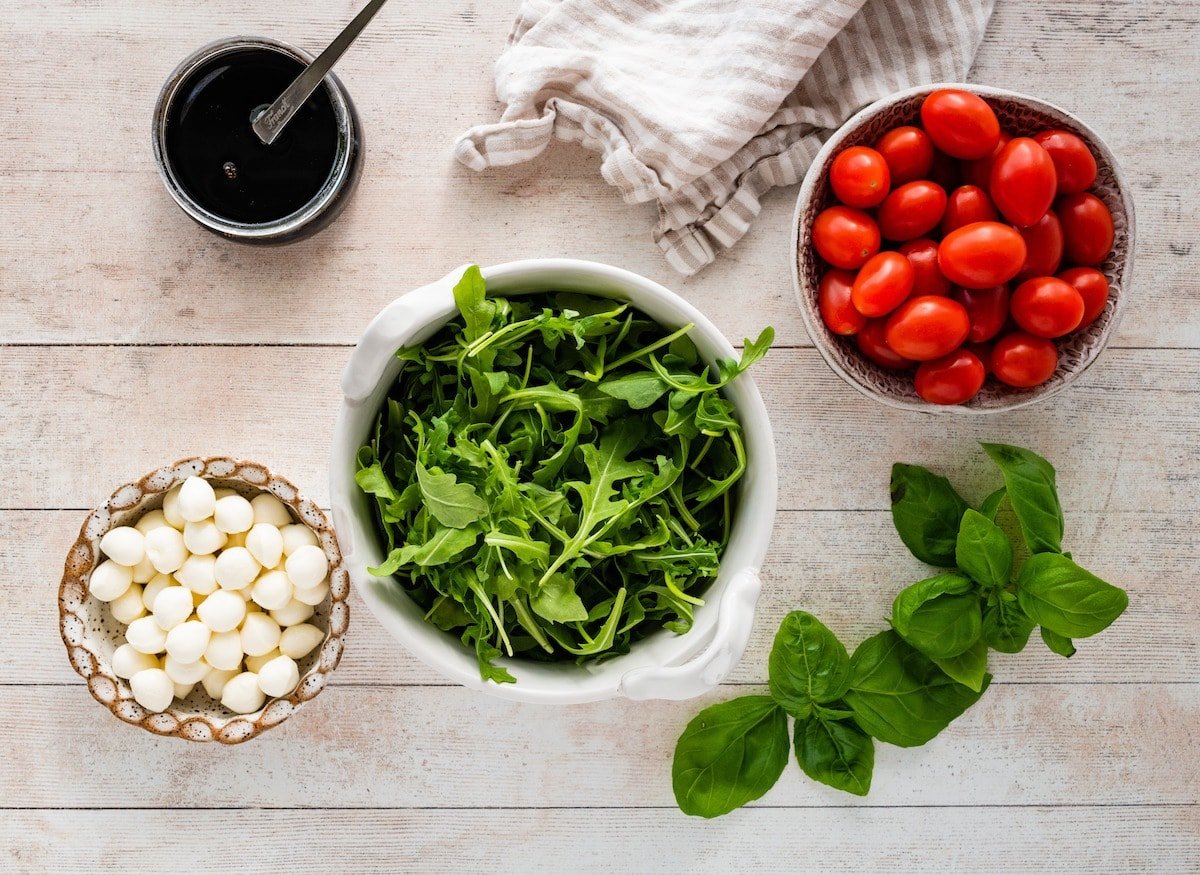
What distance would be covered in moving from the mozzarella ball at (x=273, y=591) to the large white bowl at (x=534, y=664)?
0.42 ft

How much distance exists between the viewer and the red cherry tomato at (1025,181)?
80 cm

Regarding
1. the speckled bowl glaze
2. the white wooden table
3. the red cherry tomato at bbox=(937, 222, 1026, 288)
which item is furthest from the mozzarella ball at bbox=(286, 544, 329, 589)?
the red cherry tomato at bbox=(937, 222, 1026, 288)

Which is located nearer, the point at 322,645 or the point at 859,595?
the point at 322,645

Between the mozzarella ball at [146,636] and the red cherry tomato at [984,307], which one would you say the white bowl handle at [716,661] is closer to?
the red cherry tomato at [984,307]

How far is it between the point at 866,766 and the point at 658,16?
2.46 ft

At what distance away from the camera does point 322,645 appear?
2.85ft

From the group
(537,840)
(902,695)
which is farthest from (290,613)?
(902,695)

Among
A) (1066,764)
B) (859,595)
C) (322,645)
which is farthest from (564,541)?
(1066,764)

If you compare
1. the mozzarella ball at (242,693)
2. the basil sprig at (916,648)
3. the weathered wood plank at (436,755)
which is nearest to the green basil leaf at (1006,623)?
the basil sprig at (916,648)

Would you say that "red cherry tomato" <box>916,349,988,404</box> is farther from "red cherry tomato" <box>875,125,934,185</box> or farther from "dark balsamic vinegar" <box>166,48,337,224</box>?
"dark balsamic vinegar" <box>166,48,337,224</box>

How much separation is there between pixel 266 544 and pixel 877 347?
22.6 inches

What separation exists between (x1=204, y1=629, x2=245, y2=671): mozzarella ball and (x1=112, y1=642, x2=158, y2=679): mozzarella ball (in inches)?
2.4

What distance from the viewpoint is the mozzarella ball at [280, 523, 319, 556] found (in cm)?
87

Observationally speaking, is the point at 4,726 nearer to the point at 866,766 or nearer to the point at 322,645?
the point at 322,645
